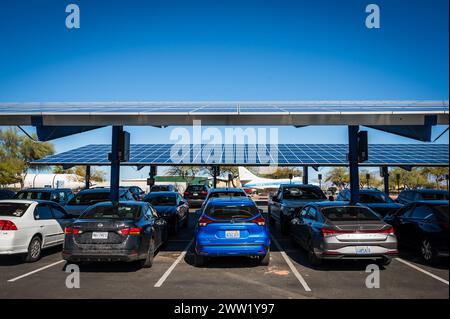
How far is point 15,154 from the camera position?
5350 cm

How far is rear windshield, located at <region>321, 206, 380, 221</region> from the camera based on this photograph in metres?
7.30

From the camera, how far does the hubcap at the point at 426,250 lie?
741 cm

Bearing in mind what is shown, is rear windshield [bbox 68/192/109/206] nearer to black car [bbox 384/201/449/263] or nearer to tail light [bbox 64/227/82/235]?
tail light [bbox 64/227/82/235]

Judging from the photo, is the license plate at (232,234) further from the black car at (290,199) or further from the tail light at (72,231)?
the black car at (290,199)

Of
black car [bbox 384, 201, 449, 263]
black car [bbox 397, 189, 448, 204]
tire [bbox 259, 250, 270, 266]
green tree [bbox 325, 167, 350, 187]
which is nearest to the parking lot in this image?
tire [bbox 259, 250, 270, 266]

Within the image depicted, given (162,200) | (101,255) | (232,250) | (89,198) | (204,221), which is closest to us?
(101,255)

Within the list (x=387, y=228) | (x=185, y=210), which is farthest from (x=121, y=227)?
(x=185, y=210)

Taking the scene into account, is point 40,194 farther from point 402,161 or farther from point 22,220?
point 402,161

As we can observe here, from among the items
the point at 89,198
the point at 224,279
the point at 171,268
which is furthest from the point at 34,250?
the point at 224,279

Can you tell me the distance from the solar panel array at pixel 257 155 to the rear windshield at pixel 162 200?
9.86 meters

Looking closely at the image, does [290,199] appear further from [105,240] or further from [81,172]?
[81,172]

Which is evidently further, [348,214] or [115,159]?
[115,159]

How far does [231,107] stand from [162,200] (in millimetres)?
5232

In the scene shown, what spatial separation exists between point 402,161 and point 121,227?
2157 centimetres
